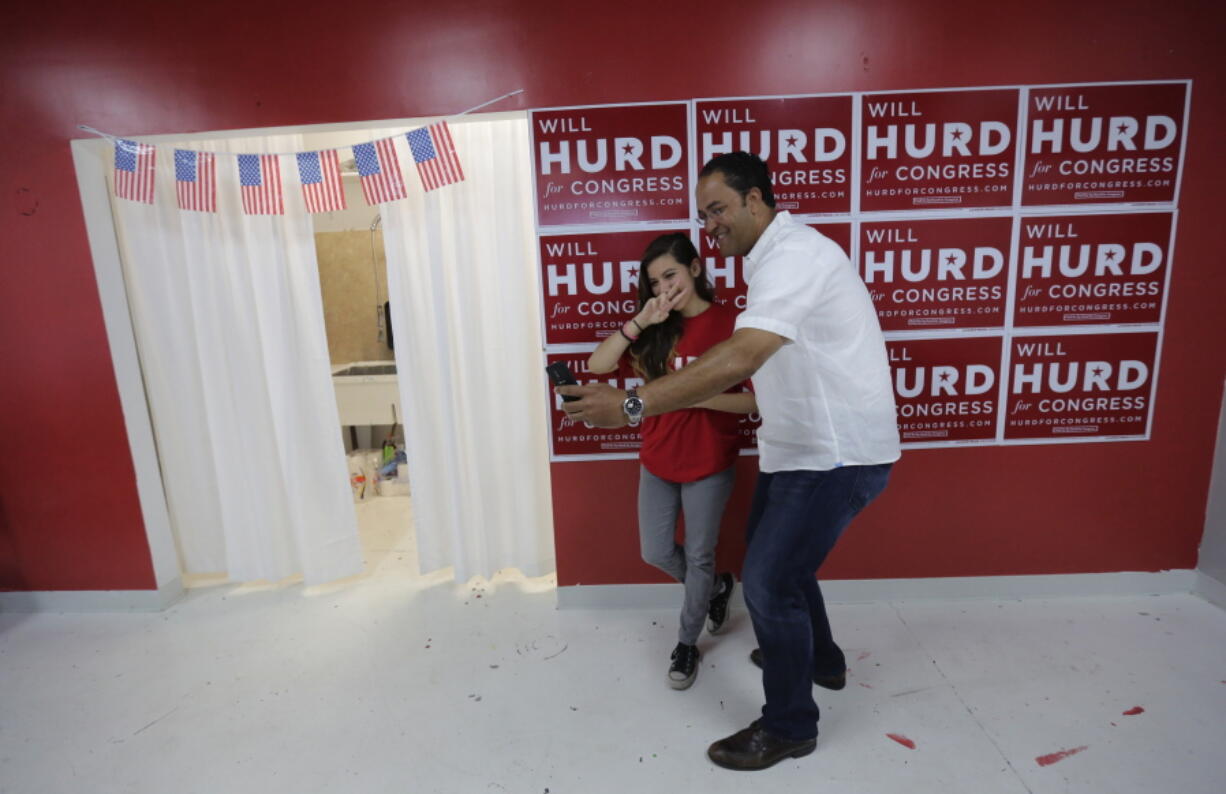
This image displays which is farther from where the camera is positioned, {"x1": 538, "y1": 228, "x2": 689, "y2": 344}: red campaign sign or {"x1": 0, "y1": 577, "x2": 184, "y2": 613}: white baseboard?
{"x1": 0, "y1": 577, "x2": 184, "y2": 613}: white baseboard

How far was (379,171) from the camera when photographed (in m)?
2.57

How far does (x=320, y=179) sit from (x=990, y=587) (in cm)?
335

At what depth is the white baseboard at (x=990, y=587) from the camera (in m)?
2.69

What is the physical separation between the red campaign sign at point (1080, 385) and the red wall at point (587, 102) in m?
0.09

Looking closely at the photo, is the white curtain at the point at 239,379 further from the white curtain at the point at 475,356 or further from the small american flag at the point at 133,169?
the white curtain at the point at 475,356

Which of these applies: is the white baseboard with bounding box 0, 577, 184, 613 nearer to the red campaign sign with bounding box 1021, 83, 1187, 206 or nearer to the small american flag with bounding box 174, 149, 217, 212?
the small american flag with bounding box 174, 149, 217, 212

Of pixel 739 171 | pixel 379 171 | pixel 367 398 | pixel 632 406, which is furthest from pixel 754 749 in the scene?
pixel 367 398

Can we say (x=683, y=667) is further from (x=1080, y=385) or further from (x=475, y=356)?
(x=1080, y=385)

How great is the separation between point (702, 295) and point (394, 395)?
8.72 feet

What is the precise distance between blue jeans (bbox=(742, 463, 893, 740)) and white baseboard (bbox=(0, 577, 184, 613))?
9.13 feet

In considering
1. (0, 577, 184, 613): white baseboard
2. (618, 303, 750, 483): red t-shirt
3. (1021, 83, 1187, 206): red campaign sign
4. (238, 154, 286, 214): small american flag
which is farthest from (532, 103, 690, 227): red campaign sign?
(0, 577, 184, 613): white baseboard

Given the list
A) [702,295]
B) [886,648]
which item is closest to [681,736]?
[886,648]

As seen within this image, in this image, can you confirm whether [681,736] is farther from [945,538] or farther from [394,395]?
[394,395]

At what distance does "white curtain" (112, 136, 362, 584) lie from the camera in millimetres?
2754
